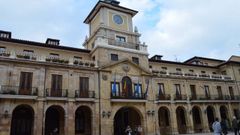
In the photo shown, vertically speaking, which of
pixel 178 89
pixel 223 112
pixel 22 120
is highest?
pixel 178 89

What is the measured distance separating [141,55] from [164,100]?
6.89 metres

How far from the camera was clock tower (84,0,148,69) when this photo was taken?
27.6 metres

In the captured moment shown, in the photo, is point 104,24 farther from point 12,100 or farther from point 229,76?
point 229,76

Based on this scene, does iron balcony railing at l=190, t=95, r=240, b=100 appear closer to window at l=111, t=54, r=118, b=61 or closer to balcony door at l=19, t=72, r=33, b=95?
window at l=111, t=54, r=118, b=61

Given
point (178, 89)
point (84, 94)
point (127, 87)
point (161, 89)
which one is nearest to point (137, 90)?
point (127, 87)

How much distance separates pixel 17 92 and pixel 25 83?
1.35m

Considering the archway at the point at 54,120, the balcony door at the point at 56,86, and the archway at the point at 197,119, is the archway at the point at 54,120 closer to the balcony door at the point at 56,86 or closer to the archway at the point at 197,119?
the balcony door at the point at 56,86

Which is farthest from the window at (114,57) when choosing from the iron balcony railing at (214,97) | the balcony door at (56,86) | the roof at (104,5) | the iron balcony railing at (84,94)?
the iron balcony railing at (214,97)

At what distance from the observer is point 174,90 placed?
104 ft

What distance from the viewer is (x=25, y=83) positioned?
2202 cm

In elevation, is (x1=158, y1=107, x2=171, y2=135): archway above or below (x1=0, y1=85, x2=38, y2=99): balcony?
below

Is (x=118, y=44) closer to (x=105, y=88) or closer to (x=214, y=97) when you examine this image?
(x=105, y=88)

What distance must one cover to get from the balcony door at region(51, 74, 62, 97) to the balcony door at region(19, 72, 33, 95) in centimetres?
226

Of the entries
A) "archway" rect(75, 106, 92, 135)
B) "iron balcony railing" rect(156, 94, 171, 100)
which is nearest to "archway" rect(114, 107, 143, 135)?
"iron balcony railing" rect(156, 94, 171, 100)
